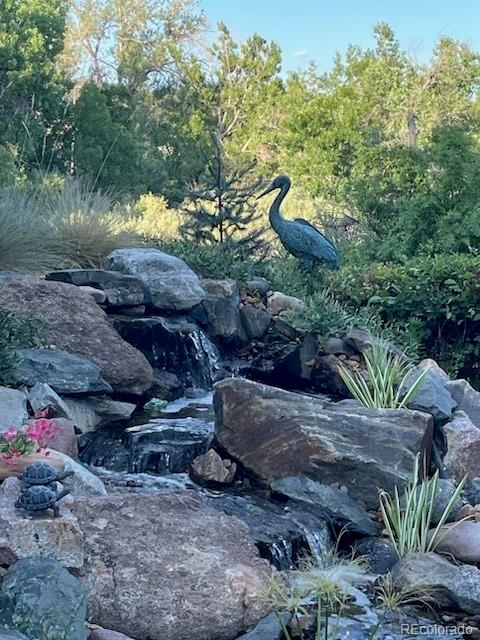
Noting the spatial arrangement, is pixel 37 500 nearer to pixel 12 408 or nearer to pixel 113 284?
pixel 12 408

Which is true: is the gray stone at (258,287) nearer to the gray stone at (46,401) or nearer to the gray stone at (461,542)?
the gray stone at (46,401)

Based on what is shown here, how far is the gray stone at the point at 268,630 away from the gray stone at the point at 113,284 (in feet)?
13.1

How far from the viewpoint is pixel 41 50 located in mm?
14484

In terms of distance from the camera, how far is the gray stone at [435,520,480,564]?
13.4 ft

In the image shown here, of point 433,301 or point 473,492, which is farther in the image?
point 433,301

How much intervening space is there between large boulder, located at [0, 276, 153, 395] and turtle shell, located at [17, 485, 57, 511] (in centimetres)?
265

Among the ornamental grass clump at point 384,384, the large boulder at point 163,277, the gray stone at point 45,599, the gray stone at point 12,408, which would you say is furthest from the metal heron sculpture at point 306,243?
the gray stone at point 45,599

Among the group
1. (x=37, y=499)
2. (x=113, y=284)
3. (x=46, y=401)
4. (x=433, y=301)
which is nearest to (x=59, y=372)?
(x=46, y=401)

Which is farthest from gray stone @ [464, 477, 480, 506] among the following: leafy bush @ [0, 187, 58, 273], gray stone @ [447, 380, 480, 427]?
leafy bush @ [0, 187, 58, 273]

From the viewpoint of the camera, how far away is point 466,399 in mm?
6121

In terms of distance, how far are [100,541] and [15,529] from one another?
0.40 m

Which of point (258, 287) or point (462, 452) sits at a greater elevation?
point (258, 287)

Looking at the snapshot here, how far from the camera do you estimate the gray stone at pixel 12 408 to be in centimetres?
461

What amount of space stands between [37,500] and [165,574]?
572mm
